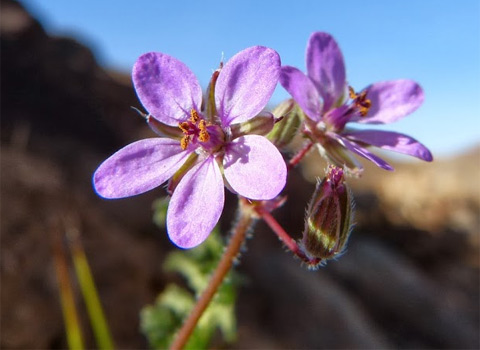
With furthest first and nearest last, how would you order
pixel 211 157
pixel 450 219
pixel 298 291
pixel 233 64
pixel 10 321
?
pixel 450 219 < pixel 298 291 < pixel 10 321 < pixel 211 157 < pixel 233 64

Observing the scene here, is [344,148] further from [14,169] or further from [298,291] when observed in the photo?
[298,291]

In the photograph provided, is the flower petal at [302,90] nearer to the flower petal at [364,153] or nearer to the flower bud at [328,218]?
the flower petal at [364,153]

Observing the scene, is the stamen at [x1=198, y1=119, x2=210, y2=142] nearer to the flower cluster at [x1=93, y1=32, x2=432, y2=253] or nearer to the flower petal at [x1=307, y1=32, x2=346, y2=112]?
the flower cluster at [x1=93, y1=32, x2=432, y2=253]

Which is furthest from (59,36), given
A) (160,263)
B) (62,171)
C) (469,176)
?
(469,176)

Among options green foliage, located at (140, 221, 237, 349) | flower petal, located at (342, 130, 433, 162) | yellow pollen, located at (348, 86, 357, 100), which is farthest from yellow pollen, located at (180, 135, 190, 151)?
green foliage, located at (140, 221, 237, 349)

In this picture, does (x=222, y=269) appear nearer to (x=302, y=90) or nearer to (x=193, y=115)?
(x=193, y=115)

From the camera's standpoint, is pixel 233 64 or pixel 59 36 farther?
pixel 59 36
